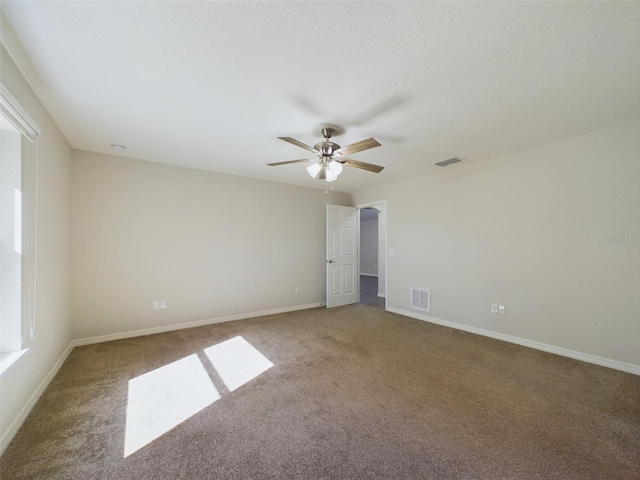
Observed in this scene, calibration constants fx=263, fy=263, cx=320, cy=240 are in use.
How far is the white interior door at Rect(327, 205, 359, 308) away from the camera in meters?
5.38

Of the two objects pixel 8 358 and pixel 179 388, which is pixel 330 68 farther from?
pixel 8 358

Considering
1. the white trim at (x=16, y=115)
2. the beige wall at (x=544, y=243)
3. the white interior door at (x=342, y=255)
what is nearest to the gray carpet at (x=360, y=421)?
the beige wall at (x=544, y=243)

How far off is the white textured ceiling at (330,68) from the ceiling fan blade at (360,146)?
0.30 meters

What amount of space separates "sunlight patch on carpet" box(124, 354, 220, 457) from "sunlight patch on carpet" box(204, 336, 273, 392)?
0.16 meters

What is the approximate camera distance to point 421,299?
4.54 m

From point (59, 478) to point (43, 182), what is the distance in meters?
2.34

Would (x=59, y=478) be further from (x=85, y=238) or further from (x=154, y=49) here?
(x=85, y=238)

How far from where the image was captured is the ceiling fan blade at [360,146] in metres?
2.31

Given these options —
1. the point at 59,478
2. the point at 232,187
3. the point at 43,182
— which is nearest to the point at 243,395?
the point at 59,478

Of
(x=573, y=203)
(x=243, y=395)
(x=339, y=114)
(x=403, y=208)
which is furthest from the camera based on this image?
(x=403, y=208)

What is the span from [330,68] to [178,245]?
11.1ft

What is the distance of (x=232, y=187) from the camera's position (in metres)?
4.52

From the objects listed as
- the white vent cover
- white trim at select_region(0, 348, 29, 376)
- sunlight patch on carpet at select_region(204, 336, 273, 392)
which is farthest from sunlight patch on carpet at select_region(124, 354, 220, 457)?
the white vent cover

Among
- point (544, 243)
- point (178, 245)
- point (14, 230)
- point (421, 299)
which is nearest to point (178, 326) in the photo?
point (178, 245)
